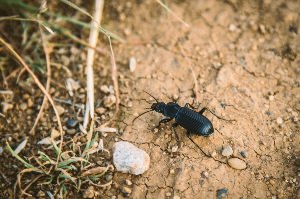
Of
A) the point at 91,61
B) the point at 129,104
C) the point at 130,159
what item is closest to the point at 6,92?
the point at 91,61

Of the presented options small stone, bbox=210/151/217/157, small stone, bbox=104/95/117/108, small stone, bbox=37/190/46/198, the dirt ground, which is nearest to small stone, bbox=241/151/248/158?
the dirt ground

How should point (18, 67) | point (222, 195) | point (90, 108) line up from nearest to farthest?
point (222, 195)
point (90, 108)
point (18, 67)

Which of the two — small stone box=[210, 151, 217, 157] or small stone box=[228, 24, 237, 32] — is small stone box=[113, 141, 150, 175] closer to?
small stone box=[210, 151, 217, 157]

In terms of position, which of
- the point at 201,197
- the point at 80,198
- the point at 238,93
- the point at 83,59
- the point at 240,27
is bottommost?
the point at 80,198

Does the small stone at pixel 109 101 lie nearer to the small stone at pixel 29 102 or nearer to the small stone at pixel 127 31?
the small stone at pixel 29 102

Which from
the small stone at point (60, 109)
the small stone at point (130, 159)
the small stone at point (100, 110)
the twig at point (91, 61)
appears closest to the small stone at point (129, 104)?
the small stone at point (100, 110)

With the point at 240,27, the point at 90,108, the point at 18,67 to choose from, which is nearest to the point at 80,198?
the point at 90,108

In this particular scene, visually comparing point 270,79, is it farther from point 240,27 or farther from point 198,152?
point 198,152
